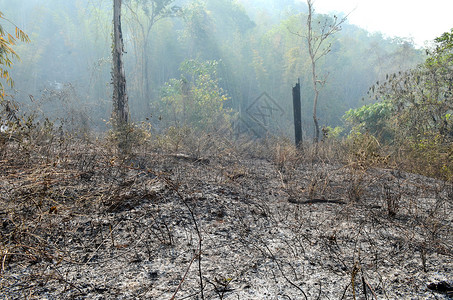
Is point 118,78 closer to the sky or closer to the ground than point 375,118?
closer to the sky

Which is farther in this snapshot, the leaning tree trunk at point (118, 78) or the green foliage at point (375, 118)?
the green foliage at point (375, 118)

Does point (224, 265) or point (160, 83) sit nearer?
point (224, 265)

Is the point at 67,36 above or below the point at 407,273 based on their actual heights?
above

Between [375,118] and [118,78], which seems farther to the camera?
[375,118]

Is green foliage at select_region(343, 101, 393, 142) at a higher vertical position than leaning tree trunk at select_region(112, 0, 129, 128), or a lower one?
lower

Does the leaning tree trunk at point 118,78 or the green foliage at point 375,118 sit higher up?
the leaning tree trunk at point 118,78

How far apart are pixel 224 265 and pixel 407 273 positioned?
3.74 feet

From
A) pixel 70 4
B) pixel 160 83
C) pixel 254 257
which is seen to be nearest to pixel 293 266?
pixel 254 257

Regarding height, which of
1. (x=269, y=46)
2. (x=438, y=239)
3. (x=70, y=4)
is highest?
(x=70, y=4)

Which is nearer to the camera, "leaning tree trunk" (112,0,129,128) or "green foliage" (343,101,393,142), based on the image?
"leaning tree trunk" (112,0,129,128)

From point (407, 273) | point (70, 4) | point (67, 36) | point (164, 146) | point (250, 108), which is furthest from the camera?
point (70, 4)

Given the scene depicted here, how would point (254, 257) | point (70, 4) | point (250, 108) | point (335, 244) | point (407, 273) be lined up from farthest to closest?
point (70, 4) < point (250, 108) < point (335, 244) < point (254, 257) < point (407, 273)

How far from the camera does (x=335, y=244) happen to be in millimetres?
2250

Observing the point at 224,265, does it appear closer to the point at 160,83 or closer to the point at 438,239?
the point at 438,239
